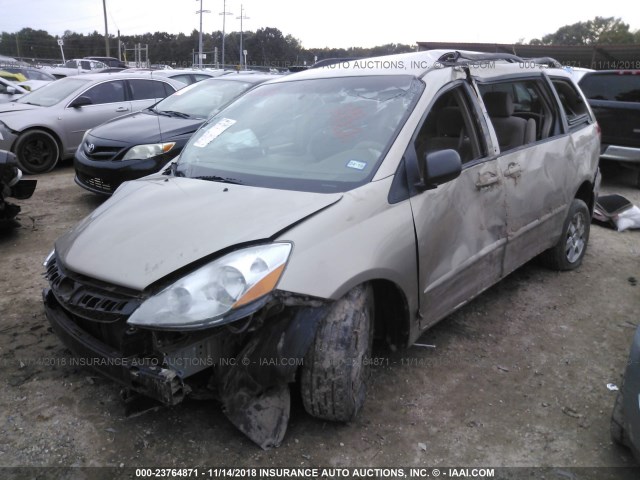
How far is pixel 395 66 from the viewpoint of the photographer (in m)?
3.34

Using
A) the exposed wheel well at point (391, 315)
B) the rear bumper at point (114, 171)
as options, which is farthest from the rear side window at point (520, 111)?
the rear bumper at point (114, 171)

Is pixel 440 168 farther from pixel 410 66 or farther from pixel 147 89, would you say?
pixel 147 89

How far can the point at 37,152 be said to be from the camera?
27.4 ft

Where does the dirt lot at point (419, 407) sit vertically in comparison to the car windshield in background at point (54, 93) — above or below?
below

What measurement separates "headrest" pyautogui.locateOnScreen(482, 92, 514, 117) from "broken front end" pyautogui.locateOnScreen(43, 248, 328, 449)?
207 cm

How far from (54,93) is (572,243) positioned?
8.22 m

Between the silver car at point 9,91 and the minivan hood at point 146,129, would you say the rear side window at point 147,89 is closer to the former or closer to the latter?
the minivan hood at point 146,129

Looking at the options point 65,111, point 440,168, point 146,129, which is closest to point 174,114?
point 146,129

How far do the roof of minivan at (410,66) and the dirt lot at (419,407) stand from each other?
1.68m

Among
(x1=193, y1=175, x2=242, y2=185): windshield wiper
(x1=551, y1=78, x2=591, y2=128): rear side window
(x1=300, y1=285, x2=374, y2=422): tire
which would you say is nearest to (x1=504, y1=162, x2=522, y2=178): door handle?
(x1=551, y1=78, x2=591, y2=128): rear side window

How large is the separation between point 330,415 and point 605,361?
1894 millimetres

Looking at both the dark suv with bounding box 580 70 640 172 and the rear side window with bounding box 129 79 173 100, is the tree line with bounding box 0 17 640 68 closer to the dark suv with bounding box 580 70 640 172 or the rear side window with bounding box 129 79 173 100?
the rear side window with bounding box 129 79 173 100

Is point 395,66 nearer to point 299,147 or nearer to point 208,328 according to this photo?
point 299,147

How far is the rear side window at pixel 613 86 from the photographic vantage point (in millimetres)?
8242
